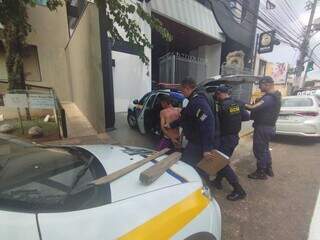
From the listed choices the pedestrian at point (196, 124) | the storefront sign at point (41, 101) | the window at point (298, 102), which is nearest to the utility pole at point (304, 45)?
the window at point (298, 102)

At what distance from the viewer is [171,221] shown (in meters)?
1.22

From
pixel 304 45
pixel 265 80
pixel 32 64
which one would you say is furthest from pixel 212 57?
pixel 265 80

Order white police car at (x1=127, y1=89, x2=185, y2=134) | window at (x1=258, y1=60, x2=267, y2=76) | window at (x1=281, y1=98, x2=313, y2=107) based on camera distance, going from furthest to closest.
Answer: window at (x1=258, y1=60, x2=267, y2=76) < window at (x1=281, y1=98, x2=313, y2=107) < white police car at (x1=127, y1=89, x2=185, y2=134)

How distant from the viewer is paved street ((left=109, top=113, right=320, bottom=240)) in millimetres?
2469

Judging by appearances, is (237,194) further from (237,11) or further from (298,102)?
(237,11)

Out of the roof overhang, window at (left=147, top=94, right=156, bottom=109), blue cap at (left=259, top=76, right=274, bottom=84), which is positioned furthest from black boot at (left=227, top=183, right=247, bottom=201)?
the roof overhang

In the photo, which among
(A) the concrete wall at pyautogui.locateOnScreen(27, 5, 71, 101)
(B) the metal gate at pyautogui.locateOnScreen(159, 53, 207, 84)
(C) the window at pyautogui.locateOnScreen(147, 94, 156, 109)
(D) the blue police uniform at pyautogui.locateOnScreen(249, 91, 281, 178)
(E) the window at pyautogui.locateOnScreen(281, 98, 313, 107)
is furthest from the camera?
(A) the concrete wall at pyautogui.locateOnScreen(27, 5, 71, 101)

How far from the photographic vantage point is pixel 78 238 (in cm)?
94

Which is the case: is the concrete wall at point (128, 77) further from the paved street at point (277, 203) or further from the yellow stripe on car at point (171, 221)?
the yellow stripe on car at point (171, 221)

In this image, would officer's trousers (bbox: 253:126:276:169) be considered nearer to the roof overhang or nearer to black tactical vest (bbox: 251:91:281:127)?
black tactical vest (bbox: 251:91:281:127)

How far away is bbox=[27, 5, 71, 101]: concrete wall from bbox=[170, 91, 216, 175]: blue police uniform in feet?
35.7

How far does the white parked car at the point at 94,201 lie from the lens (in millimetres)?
951

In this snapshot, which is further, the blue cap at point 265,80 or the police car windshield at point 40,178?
the blue cap at point 265,80

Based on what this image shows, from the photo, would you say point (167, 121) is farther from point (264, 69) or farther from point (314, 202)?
point (264, 69)
